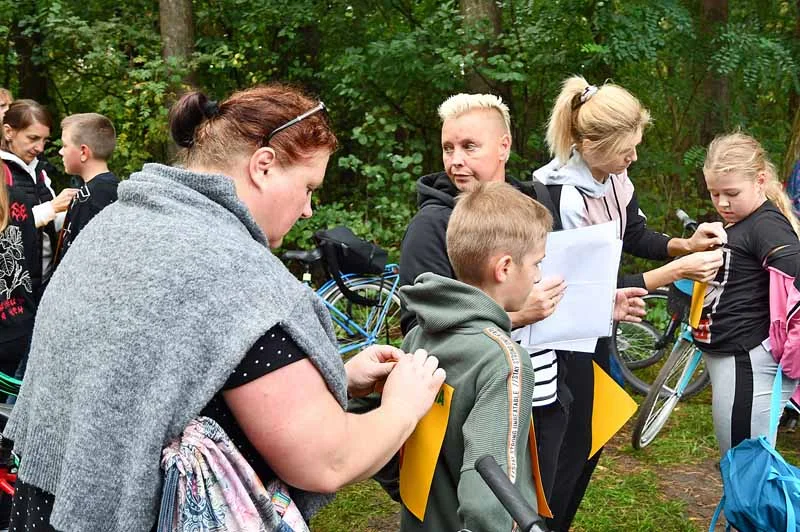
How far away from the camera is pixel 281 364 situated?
1.33 meters

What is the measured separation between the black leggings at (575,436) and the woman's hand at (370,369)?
3.74ft

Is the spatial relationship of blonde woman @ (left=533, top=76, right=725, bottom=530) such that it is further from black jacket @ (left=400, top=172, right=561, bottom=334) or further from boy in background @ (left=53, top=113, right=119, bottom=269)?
boy in background @ (left=53, top=113, right=119, bottom=269)

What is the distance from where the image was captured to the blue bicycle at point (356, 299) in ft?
21.0

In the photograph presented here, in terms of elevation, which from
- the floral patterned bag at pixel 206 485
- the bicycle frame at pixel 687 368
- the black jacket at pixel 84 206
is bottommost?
the bicycle frame at pixel 687 368

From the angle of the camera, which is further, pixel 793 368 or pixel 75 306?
pixel 793 368

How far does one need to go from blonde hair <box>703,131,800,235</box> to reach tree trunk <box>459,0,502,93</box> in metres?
4.02

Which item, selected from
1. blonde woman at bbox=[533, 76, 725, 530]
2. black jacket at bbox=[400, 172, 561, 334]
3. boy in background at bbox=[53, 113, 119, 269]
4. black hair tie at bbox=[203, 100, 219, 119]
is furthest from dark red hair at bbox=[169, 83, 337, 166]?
boy in background at bbox=[53, 113, 119, 269]

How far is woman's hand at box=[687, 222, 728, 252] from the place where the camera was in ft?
10.3

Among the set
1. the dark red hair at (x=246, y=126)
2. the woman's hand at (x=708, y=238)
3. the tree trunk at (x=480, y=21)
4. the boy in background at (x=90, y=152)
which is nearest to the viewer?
the dark red hair at (x=246, y=126)

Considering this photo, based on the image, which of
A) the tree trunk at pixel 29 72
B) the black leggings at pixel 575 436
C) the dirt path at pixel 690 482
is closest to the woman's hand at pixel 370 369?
the black leggings at pixel 575 436

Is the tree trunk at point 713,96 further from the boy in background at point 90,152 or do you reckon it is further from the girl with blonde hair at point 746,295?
the boy in background at point 90,152

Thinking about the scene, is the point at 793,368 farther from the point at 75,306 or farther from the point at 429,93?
the point at 429,93

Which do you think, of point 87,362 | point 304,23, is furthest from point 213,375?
point 304,23

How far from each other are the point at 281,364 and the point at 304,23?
23.9ft
